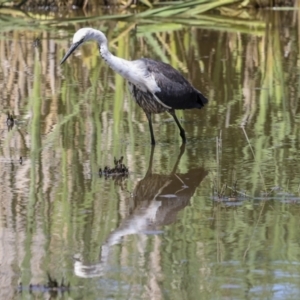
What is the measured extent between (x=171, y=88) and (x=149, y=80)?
0.23 m

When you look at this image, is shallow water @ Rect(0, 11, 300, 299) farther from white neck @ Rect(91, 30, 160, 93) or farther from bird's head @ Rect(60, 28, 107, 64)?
bird's head @ Rect(60, 28, 107, 64)

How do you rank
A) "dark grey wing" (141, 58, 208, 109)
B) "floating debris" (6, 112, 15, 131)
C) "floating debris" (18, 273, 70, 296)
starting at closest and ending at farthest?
"floating debris" (18, 273, 70, 296), "dark grey wing" (141, 58, 208, 109), "floating debris" (6, 112, 15, 131)

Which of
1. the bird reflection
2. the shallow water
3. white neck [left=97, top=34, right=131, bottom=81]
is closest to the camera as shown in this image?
the shallow water

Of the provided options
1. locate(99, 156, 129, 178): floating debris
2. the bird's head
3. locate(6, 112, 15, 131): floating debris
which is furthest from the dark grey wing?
locate(6, 112, 15, 131): floating debris

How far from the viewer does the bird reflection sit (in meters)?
4.89

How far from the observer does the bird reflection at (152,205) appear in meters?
4.89

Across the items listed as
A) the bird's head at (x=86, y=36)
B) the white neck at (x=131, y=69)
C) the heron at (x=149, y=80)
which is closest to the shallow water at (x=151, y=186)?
the heron at (x=149, y=80)

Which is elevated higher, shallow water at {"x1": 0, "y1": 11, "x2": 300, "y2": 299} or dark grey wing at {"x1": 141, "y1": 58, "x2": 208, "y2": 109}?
dark grey wing at {"x1": 141, "y1": 58, "x2": 208, "y2": 109}

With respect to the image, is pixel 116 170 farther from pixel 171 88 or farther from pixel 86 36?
pixel 86 36

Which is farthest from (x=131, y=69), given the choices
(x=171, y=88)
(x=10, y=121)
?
(x=10, y=121)

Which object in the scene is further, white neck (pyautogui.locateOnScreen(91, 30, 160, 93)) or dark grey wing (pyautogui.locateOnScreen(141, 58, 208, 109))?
dark grey wing (pyautogui.locateOnScreen(141, 58, 208, 109))

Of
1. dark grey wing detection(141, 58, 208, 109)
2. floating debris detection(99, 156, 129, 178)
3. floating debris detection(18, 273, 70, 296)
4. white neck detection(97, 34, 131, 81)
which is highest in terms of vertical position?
white neck detection(97, 34, 131, 81)

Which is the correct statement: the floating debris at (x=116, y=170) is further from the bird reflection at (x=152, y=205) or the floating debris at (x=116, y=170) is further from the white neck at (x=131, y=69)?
the white neck at (x=131, y=69)

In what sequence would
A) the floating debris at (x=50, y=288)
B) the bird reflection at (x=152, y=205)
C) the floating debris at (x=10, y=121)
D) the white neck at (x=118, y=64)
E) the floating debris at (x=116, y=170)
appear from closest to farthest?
the floating debris at (x=50, y=288)
the bird reflection at (x=152, y=205)
the floating debris at (x=116, y=170)
the white neck at (x=118, y=64)
the floating debris at (x=10, y=121)
